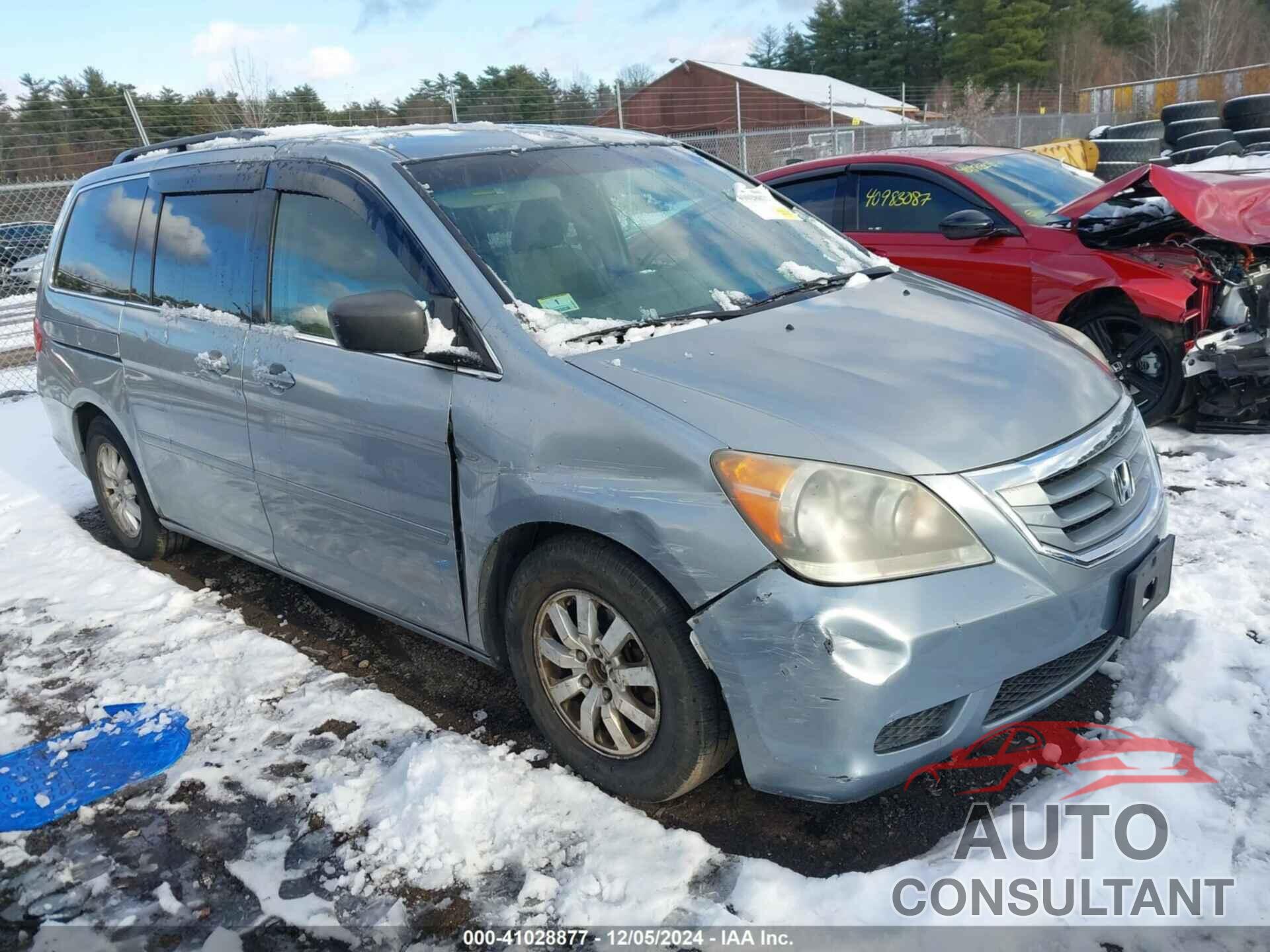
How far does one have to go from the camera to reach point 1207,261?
517cm

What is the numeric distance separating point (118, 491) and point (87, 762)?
2.04 m

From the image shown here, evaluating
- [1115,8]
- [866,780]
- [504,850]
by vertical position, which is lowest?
[504,850]

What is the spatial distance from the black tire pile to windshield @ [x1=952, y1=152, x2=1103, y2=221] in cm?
494

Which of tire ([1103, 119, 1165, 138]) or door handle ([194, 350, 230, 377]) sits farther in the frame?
tire ([1103, 119, 1165, 138])

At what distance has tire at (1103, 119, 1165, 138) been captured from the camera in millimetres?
12500

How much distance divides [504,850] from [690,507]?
1.09m

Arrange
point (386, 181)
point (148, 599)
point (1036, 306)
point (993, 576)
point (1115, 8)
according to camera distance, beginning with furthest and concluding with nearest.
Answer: point (1115, 8) < point (1036, 306) < point (148, 599) < point (386, 181) < point (993, 576)

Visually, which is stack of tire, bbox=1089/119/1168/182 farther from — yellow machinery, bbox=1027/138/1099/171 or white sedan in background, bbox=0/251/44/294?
white sedan in background, bbox=0/251/44/294

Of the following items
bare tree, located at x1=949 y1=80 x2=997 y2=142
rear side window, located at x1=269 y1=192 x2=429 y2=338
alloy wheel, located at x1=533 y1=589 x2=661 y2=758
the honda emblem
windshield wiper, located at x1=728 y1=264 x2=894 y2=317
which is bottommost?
alloy wheel, located at x1=533 y1=589 x2=661 y2=758

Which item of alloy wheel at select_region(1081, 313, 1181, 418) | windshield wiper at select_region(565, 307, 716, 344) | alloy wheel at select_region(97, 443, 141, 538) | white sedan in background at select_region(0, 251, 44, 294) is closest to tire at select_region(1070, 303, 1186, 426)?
alloy wheel at select_region(1081, 313, 1181, 418)

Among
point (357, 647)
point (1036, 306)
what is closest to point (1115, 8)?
point (1036, 306)

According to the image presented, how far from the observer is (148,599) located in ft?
14.7

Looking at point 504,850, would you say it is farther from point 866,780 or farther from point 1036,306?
point 1036,306

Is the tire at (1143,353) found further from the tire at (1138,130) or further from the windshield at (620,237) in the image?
the tire at (1138,130)
